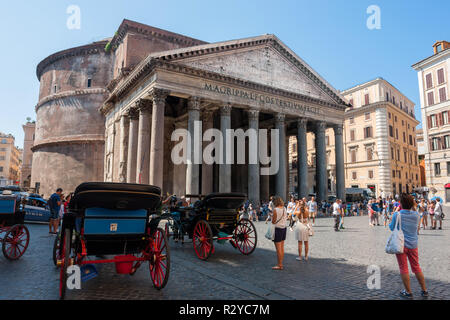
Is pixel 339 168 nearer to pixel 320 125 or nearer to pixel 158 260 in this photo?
pixel 320 125

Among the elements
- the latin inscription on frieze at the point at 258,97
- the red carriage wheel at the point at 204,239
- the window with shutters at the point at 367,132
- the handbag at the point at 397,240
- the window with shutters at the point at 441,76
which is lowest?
the red carriage wheel at the point at 204,239

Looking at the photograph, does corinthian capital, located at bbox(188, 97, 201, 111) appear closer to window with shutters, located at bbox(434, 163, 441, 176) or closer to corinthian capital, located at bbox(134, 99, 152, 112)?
corinthian capital, located at bbox(134, 99, 152, 112)

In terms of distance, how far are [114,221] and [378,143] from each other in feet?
119

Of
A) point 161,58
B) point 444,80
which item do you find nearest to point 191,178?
point 161,58

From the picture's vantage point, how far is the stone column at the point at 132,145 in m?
19.7

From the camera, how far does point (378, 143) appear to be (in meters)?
35.0

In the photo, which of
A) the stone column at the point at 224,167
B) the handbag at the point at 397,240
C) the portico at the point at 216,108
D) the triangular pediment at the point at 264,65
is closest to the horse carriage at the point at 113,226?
the handbag at the point at 397,240

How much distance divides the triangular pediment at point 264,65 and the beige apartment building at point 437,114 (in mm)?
12573

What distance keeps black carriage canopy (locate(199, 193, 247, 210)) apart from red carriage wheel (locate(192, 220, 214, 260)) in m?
0.44

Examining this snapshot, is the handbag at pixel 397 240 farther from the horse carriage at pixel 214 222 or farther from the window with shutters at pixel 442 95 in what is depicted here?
the window with shutters at pixel 442 95

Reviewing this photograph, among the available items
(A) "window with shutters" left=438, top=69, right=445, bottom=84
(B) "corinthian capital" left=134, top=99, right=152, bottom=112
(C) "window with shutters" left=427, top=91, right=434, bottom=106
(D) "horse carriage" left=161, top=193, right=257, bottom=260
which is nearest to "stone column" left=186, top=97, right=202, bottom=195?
(B) "corinthian capital" left=134, top=99, right=152, bottom=112

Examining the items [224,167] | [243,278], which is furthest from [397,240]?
[224,167]
